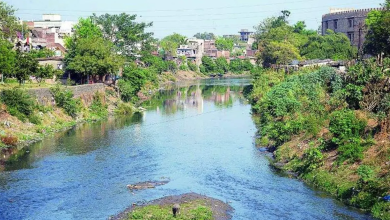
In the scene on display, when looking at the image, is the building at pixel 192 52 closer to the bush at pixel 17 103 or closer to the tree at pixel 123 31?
the tree at pixel 123 31

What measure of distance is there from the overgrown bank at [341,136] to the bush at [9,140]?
15842 mm

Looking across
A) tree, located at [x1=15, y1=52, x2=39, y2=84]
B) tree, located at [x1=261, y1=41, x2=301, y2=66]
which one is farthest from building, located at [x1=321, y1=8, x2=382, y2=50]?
tree, located at [x1=15, y1=52, x2=39, y2=84]

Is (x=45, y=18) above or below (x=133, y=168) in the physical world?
above

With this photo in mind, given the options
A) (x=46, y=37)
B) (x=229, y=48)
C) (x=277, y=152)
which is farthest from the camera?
(x=229, y=48)

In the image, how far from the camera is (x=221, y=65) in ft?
411

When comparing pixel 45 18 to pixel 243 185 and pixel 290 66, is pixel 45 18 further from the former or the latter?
pixel 243 185

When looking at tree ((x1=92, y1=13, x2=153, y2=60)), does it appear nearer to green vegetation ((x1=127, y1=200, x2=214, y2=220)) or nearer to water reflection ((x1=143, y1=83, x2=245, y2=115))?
water reflection ((x1=143, y1=83, x2=245, y2=115))

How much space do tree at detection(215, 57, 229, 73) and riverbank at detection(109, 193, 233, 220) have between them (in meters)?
99.8

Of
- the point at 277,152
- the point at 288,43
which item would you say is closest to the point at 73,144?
the point at 277,152

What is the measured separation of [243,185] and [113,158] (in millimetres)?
9490

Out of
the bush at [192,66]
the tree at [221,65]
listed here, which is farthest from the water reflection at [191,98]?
the tree at [221,65]

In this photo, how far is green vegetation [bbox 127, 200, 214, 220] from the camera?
73.5ft

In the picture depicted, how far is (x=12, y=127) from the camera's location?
128 ft

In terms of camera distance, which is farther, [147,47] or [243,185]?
[147,47]
